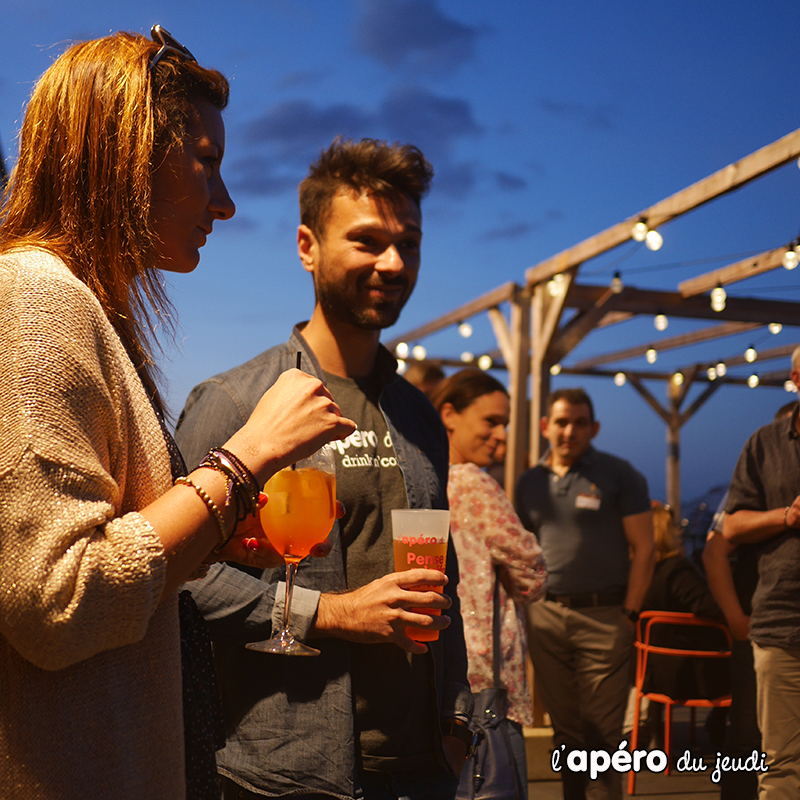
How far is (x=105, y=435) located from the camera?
0.83 metres

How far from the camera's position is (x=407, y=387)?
1.86 m

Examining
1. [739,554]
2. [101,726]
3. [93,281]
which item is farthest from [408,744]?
[739,554]

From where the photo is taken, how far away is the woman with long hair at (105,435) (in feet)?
2.44

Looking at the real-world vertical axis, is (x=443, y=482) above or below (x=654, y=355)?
below

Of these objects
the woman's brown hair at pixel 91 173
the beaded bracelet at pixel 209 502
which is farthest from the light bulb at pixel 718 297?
the beaded bracelet at pixel 209 502

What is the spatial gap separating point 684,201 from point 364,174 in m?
4.09

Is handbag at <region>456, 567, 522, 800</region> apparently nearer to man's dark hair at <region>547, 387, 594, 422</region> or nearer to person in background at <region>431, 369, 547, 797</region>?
person in background at <region>431, 369, 547, 797</region>

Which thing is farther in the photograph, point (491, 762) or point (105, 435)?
point (491, 762)

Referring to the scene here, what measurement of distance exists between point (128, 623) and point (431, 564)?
664 millimetres

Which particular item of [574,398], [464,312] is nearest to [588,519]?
[574,398]

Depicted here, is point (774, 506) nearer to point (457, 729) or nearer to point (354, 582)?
point (457, 729)

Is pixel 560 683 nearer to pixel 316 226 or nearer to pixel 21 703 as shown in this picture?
pixel 316 226

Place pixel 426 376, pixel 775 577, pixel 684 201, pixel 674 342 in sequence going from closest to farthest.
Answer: pixel 775 577, pixel 426 376, pixel 684 201, pixel 674 342

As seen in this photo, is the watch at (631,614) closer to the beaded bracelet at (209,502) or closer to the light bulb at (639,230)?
the light bulb at (639,230)
